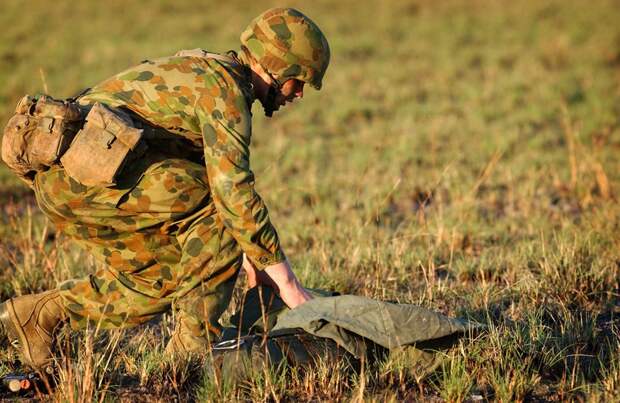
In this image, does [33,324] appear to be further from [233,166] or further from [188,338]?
[233,166]

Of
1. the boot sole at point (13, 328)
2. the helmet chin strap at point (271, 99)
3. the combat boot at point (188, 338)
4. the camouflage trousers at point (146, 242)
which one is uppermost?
the helmet chin strap at point (271, 99)

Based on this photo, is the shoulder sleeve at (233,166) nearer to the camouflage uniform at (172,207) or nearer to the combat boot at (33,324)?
the camouflage uniform at (172,207)

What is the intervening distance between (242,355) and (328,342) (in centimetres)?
40

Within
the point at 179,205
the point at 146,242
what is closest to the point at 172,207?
the point at 179,205

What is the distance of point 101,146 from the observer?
342cm

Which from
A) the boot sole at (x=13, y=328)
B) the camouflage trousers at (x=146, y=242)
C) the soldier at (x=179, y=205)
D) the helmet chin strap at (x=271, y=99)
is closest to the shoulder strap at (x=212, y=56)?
the soldier at (x=179, y=205)

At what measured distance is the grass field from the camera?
366 centimetres

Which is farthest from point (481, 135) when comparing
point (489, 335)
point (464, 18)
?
point (464, 18)

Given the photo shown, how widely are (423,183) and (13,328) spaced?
16.1 ft

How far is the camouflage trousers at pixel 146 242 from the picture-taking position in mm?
3668

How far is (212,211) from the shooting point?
12.5ft

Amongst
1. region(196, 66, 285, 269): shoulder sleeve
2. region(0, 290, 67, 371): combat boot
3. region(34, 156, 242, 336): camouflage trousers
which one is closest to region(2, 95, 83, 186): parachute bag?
region(34, 156, 242, 336): camouflage trousers

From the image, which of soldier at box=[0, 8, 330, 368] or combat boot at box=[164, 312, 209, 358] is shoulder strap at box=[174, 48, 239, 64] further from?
combat boot at box=[164, 312, 209, 358]

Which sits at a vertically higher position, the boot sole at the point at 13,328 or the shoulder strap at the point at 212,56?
the shoulder strap at the point at 212,56
